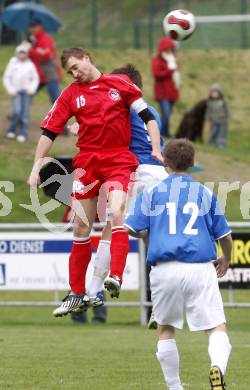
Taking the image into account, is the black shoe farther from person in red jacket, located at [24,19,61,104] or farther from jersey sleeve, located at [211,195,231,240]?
person in red jacket, located at [24,19,61,104]

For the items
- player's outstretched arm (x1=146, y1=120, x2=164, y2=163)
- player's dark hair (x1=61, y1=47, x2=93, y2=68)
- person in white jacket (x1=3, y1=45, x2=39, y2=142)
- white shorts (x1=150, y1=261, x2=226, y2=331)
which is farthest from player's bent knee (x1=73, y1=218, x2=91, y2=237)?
person in white jacket (x1=3, y1=45, x2=39, y2=142)

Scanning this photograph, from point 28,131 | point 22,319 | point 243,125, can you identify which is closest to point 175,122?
point 243,125

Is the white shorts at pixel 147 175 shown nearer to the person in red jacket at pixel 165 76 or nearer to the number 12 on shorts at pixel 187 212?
the number 12 on shorts at pixel 187 212

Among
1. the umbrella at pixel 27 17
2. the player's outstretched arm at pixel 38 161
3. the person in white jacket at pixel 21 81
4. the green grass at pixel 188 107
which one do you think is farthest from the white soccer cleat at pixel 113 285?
the umbrella at pixel 27 17

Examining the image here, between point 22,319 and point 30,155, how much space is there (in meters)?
7.57

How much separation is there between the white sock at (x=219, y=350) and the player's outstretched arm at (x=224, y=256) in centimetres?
58

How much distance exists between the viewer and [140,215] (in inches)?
384

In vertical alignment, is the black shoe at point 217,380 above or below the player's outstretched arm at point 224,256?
below

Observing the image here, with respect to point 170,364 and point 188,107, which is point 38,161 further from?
point 188,107

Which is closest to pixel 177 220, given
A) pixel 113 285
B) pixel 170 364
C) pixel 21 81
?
pixel 170 364

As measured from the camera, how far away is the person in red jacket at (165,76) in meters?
27.4

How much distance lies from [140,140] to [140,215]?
7.54 ft

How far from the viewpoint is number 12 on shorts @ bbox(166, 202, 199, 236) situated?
9641 mm

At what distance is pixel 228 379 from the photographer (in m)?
11.8
